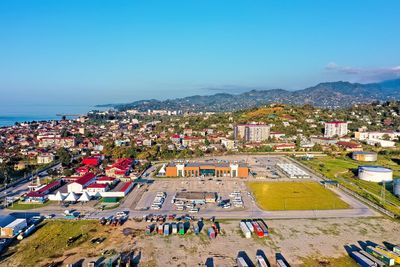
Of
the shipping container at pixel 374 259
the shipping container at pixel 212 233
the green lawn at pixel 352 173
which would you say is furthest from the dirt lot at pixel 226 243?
the green lawn at pixel 352 173

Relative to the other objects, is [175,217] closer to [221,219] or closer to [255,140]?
[221,219]

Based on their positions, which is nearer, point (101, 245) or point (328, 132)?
point (101, 245)

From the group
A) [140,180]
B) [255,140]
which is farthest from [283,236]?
[255,140]

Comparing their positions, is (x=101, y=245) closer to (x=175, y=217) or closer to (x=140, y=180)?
(x=175, y=217)

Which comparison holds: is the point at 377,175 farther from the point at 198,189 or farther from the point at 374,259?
the point at 198,189

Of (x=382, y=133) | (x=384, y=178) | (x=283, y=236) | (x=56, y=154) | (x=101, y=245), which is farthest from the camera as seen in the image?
(x=382, y=133)

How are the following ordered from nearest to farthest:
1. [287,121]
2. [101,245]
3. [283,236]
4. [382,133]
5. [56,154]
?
[101,245], [283,236], [56,154], [382,133], [287,121]
